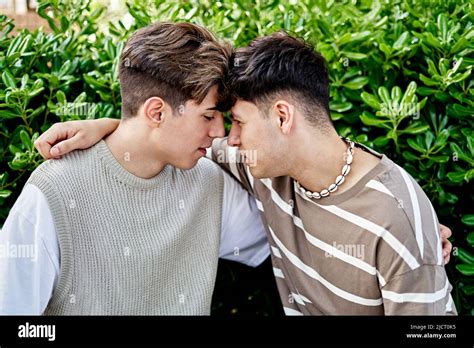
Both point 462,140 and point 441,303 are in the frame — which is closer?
point 441,303

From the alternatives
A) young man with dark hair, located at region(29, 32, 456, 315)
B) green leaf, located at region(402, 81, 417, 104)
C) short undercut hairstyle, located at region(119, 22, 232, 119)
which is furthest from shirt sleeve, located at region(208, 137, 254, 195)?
green leaf, located at region(402, 81, 417, 104)

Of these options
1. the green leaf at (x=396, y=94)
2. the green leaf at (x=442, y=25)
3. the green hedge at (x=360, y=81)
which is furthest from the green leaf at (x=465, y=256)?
the green leaf at (x=442, y=25)

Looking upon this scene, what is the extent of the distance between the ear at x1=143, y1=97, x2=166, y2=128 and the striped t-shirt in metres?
0.46

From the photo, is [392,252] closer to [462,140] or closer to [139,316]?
[462,140]

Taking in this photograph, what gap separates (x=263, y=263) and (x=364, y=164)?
0.73 meters

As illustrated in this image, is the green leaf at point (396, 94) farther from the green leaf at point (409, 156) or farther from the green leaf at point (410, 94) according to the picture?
the green leaf at point (409, 156)

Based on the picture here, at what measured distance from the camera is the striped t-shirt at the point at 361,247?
223 cm

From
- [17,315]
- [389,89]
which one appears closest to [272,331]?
[17,315]

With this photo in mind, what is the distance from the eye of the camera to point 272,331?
248 centimetres

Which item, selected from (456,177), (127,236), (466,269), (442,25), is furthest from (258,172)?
(442,25)

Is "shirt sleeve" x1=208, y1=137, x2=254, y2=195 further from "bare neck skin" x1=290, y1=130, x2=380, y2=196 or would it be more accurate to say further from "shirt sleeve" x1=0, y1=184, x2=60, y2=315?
"shirt sleeve" x1=0, y1=184, x2=60, y2=315

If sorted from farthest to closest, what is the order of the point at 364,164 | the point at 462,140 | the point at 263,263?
the point at 263,263 < the point at 462,140 < the point at 364,164

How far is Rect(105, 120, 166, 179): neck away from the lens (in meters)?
2.46

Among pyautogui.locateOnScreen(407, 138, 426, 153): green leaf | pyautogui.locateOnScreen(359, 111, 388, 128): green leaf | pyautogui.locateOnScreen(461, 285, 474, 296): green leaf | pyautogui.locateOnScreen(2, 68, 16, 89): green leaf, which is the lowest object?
pyautogui.locateOnScreen(461, 285, 474, 296): green leaf
